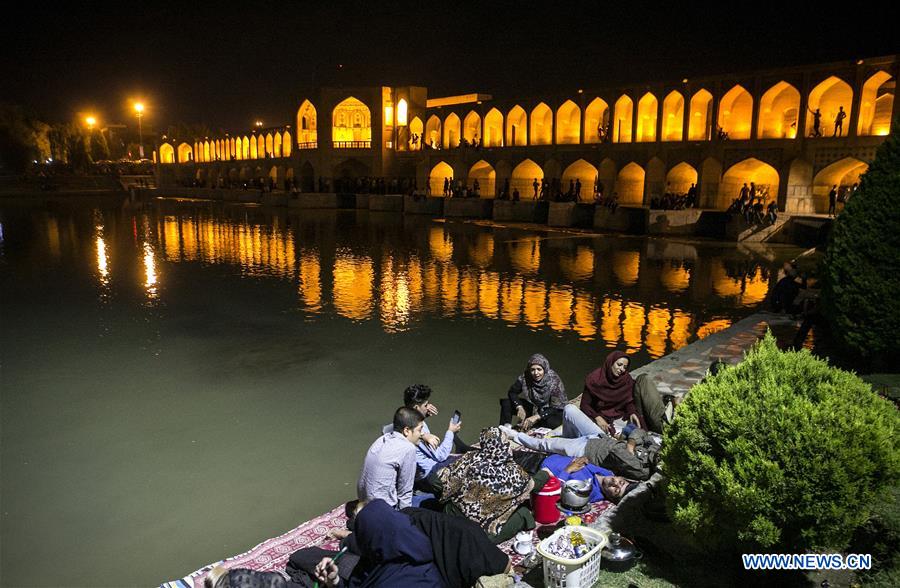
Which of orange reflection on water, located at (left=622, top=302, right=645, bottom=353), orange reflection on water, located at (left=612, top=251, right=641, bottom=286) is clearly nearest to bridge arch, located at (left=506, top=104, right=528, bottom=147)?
orange reflection on water, located at (left=612, top=251, right=641, bottom=286)

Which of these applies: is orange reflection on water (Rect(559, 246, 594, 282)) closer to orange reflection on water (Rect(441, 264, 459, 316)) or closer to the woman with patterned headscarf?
orange reflection on water (Rect(441, 264, 459, 316))

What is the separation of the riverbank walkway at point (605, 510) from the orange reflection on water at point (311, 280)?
5.32 m

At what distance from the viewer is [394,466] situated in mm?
3191

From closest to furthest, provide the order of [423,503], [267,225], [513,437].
→ [423,503] → [513,437] → [267,225]

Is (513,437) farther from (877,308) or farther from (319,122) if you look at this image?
(319,122)

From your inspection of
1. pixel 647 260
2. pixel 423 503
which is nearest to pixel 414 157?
pixel 647 260

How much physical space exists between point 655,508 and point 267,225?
846 inches

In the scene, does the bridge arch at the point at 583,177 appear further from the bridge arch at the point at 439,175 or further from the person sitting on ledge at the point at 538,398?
the person sitting on ledge at the point at 538,398

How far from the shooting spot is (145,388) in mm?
6074

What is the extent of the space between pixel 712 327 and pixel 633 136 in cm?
1628

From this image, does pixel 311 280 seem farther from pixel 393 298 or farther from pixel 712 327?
pixel 712 327

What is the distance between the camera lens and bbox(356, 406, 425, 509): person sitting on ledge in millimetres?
3172

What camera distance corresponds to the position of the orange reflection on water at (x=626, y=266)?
11938 millimetres


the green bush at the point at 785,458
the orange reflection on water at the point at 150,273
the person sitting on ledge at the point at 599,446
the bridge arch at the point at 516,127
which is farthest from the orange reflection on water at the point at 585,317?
the bridge arch at the point at 516,127
